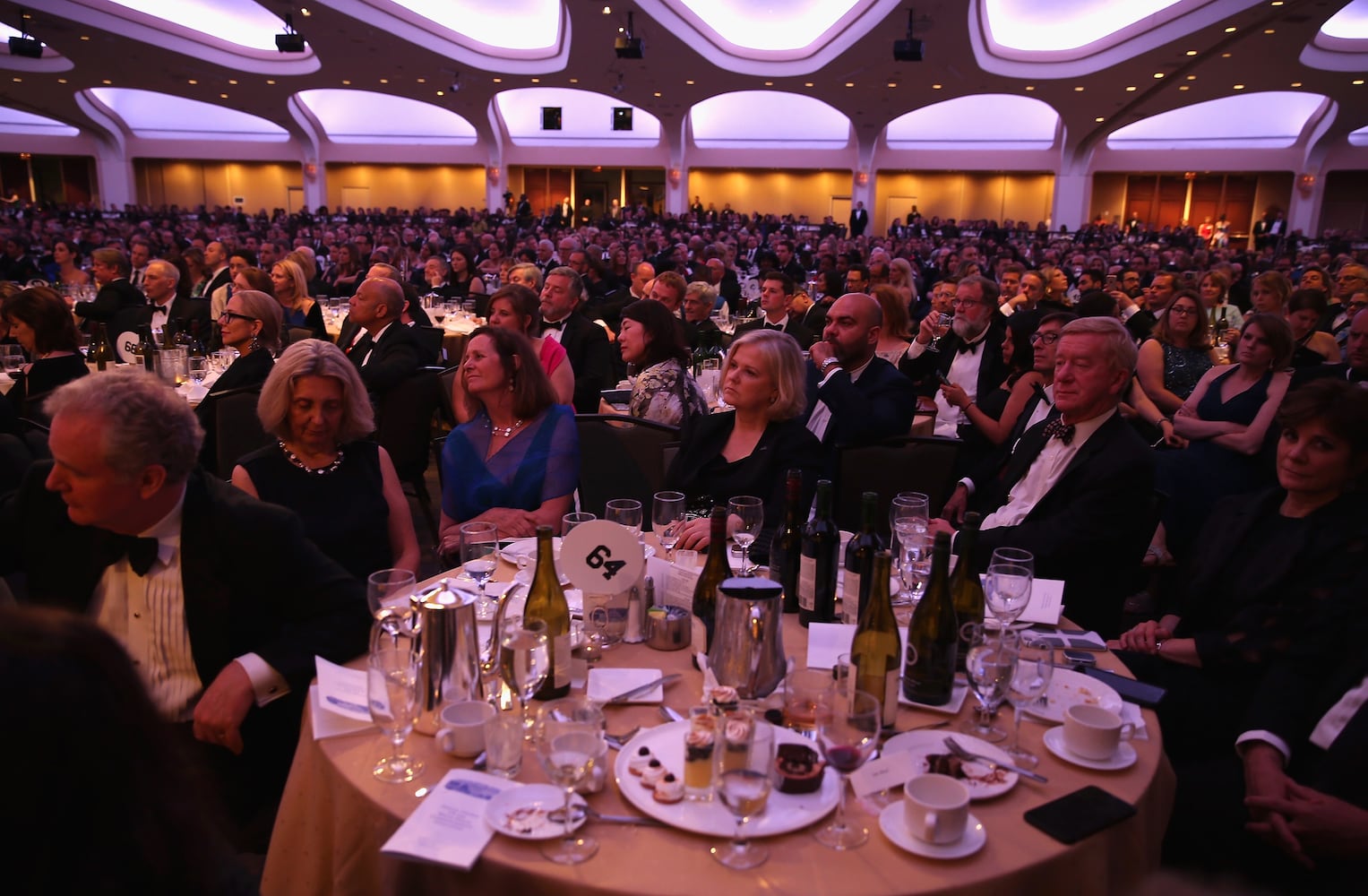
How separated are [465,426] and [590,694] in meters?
1.75

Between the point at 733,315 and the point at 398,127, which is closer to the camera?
the point at 733,315

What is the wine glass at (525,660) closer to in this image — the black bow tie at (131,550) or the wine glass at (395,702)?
the wine glass at (395,702)

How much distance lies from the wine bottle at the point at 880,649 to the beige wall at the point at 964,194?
3032 cm

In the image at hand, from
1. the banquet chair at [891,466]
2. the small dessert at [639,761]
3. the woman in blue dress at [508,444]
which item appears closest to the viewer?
the small dessert at [639,761]

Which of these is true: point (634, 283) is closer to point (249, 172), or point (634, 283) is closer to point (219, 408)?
point (219, 408)

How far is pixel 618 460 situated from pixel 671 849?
2.37 metres

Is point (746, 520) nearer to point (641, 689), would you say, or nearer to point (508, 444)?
point (641, 689)

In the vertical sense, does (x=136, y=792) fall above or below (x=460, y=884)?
above

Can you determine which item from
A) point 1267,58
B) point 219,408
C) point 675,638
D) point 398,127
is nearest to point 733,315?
point 219,408

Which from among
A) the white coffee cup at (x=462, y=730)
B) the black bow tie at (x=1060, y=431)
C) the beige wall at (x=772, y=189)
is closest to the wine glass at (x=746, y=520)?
the white coffee cup at (x=462, y=730)

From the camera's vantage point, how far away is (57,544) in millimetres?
1971

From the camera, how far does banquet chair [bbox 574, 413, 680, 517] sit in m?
3.56

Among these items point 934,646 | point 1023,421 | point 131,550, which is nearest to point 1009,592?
point 934,646

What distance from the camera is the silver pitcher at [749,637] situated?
1.58 m
